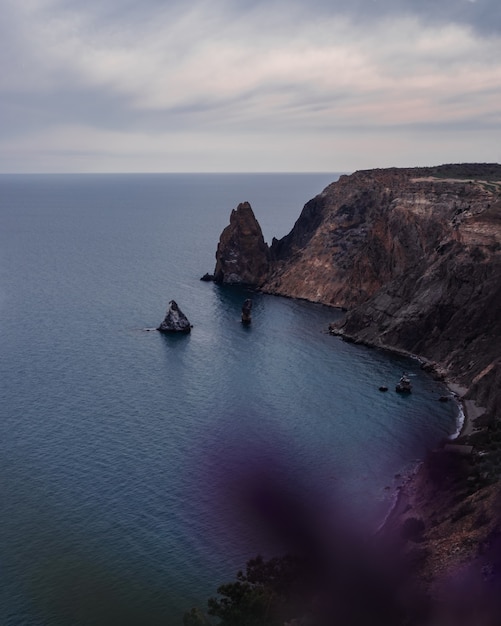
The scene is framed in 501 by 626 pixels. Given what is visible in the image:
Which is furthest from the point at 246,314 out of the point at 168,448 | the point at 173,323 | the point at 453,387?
the point at 168,448

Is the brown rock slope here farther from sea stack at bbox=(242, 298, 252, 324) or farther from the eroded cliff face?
sea stack at bbox=(242, 298, 252, 324)

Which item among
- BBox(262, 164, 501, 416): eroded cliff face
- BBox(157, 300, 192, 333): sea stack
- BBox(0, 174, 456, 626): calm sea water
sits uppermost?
BBox(262, 164, 501, 416): eroded cliff face

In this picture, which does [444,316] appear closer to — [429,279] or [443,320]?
[443,320]

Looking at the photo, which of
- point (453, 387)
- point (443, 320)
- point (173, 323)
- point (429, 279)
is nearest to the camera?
point (453, 387)

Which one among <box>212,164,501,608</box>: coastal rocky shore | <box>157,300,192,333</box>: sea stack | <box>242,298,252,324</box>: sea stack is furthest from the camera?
<box>242,298,252,324</box>: sea stack

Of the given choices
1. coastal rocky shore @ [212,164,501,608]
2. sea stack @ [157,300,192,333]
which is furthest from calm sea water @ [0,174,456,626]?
coastal rocky shore @ [212,164,501,608]

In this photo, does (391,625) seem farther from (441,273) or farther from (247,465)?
(441,273)
